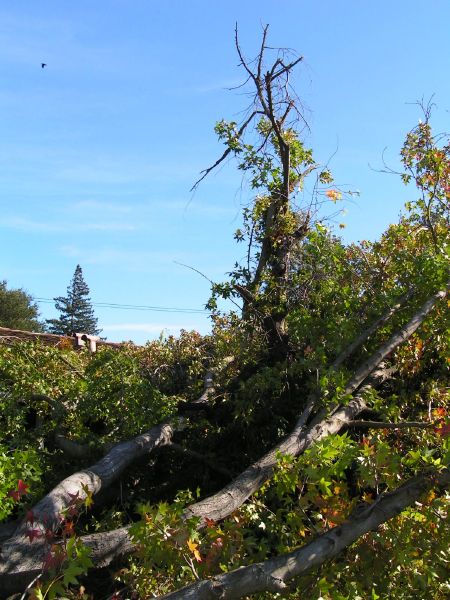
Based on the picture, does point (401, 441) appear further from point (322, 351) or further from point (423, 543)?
point (423, 543)

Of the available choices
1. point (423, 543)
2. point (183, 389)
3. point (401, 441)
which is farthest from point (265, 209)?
point (423, 543)

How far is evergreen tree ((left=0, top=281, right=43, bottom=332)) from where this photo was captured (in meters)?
42.6

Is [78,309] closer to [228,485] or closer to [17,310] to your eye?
[17,310]

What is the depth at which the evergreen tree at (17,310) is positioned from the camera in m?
42.6

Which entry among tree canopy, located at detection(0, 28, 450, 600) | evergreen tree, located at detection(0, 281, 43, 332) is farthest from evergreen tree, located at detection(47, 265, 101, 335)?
tree canopy, located at detection(0, 28, 450, 600)

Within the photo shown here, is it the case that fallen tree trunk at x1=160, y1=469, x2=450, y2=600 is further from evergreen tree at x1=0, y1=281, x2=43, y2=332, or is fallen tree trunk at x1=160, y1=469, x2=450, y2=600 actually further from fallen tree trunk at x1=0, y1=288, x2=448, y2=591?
evergreen tree at x1=0, y1=281, x2=43, y2=332

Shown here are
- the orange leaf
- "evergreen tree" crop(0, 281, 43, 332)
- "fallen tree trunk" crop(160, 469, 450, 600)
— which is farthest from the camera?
"evergreen tree" crop(0, 281, 43, 332)

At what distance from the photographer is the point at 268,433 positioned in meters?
5.90

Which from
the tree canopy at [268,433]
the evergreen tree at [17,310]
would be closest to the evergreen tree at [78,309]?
the evergreen tree at [17,310]

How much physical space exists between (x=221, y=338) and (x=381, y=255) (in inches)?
81.3

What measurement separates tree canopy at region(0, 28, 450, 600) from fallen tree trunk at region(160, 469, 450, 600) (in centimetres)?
1

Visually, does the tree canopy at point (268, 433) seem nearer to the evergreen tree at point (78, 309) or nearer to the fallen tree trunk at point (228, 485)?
the fallen tree trunk at point (228, 485)

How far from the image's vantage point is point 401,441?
5.47 meters

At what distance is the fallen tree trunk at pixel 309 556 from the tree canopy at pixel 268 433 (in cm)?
1
